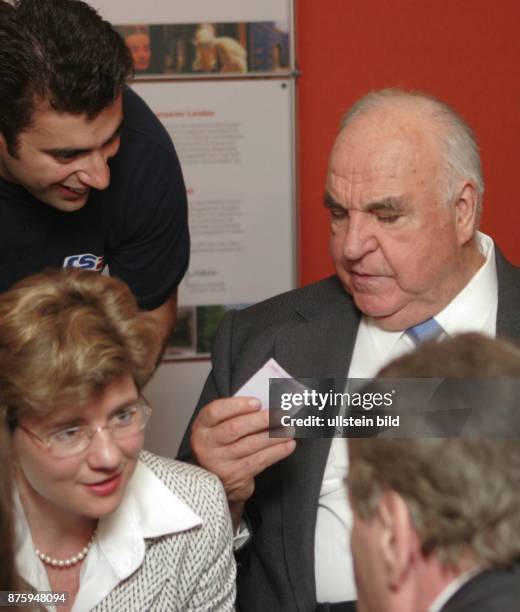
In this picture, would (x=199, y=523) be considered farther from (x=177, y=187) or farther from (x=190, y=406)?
(x=190, y=406)

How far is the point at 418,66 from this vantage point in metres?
3.65

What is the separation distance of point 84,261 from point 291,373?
66cm

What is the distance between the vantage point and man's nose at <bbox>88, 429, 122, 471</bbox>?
5.79ft

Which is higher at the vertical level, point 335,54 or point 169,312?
point 335,54

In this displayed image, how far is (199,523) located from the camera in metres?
1.93

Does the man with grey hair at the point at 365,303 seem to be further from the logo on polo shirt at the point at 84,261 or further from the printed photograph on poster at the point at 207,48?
the printed photograph on poster at the point at 207,48

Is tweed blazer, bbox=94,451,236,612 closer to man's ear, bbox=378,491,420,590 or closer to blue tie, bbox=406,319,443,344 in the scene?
blue tie, bbox=406,319,443,344

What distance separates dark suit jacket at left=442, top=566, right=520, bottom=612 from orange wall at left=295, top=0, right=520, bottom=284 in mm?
2603

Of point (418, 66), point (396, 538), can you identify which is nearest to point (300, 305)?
point (396, 538)

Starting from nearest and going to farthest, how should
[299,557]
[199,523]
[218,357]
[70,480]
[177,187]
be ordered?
[70,480] < [199,523] < [299,557] < [218,357] < [177,187]

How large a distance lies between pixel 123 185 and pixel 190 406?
1412mm

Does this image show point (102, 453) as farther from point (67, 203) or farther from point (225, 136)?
point (225, 136)

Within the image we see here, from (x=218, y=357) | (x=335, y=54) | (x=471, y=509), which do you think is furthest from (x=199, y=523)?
(x=335, y=54)

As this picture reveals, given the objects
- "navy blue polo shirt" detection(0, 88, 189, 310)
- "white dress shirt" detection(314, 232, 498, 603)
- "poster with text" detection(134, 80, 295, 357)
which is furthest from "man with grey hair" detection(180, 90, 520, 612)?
"poster with text" detection(134, 80, 295, 357)
